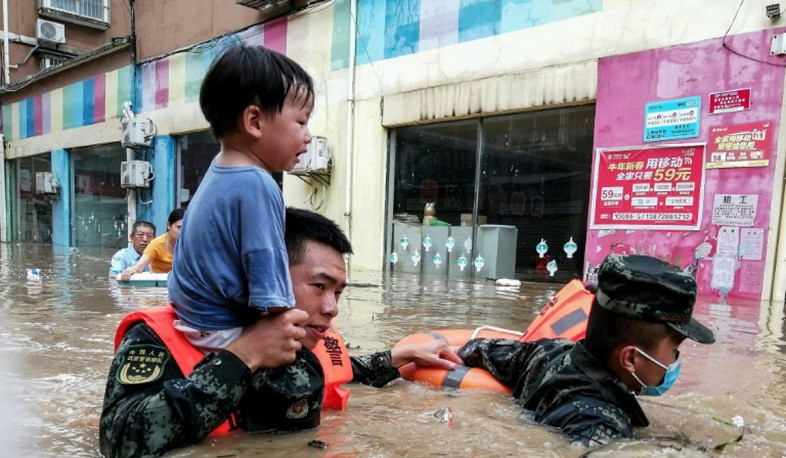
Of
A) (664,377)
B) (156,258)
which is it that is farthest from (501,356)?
(156,258)

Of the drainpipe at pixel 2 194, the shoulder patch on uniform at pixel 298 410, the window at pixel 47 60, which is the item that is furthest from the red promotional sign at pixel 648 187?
the drainpipe at pixel 2 194

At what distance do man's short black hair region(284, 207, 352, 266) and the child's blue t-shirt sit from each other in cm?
16

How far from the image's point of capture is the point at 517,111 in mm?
7801

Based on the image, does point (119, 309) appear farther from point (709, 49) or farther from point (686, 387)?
point (709, 49)

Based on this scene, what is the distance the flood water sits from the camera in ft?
5.32

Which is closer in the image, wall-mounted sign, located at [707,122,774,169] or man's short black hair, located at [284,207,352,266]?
man's short black hair, located at [284,207,352,266]

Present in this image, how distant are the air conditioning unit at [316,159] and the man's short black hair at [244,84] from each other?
27.0 feet

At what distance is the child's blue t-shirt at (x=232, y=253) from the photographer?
131 cm

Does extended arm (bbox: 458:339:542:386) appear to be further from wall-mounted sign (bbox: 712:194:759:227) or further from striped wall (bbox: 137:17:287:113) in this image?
striped wall (bbox: 137:17:287:113)

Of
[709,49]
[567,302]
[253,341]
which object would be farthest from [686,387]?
[709,49]

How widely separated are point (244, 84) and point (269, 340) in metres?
0.69

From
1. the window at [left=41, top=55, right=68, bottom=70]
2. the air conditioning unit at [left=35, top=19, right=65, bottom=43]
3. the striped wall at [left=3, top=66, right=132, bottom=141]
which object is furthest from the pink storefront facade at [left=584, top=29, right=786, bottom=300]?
the window at [left=41, top=55, right=68, bottom=70]

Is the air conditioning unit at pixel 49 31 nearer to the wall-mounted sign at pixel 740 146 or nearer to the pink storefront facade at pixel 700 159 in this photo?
the pink storefront facade at pixel 700 159

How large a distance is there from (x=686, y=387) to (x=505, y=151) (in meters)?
6.11
